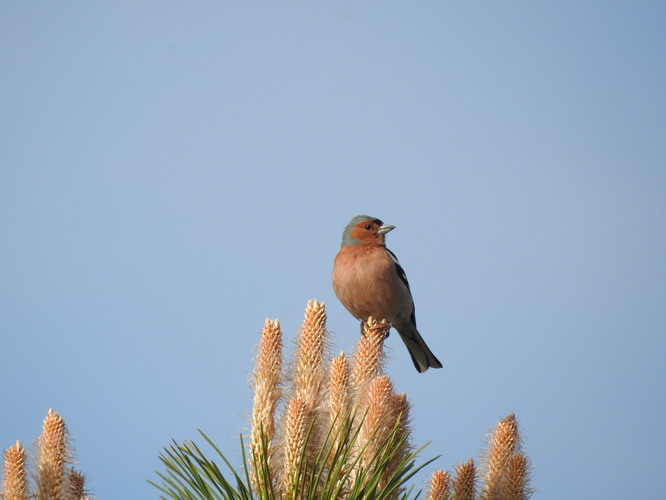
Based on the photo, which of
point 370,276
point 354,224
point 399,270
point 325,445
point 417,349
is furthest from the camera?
point 417,349

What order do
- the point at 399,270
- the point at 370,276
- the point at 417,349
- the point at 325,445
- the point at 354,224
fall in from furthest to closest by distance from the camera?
the point at 417,349 → the point at 354,224 → the point at 399,270 → the point at 370,276 → the point at 325,445

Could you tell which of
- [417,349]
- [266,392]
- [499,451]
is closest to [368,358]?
A: [266,392]

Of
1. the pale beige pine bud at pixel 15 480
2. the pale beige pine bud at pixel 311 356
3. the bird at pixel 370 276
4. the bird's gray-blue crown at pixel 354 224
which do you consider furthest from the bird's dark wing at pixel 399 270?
the pale beige pine bud at pixel 15 480

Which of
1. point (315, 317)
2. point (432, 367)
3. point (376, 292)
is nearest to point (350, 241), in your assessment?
point (376, 292)

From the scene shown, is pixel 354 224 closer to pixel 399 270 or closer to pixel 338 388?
pixel 399 270

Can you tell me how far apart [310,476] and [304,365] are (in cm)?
58

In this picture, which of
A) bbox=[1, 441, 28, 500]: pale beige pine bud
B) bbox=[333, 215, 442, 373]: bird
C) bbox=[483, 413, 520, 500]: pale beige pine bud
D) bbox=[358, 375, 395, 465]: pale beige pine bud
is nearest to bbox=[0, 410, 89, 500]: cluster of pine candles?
bbox=[1, 441, 28, 500]: pale beige pine bud

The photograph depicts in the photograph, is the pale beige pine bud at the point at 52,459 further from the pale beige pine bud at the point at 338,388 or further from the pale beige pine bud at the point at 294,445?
the pale beige pine bud at the point at 338,388

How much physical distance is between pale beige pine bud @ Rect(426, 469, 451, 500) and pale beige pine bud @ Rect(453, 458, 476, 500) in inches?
2.2

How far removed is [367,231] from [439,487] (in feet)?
18.9

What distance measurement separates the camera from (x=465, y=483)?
3.77 m

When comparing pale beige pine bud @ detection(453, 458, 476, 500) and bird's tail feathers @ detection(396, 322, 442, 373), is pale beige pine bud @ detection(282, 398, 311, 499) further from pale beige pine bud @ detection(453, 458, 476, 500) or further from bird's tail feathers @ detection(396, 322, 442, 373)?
bird's tail feathers @ detection(396, 322, 442, 373)

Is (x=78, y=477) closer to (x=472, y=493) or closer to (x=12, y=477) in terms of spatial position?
(x=12, y=477)

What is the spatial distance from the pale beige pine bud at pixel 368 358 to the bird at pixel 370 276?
14.8 feet
